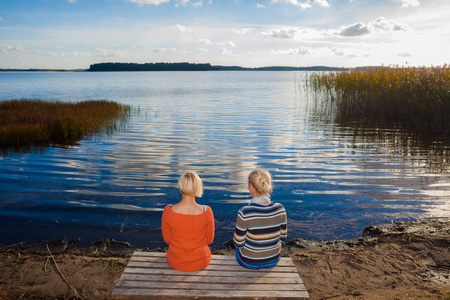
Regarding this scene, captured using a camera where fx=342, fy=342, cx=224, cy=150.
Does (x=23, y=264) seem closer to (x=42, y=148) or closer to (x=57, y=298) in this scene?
(x=57, y=298)

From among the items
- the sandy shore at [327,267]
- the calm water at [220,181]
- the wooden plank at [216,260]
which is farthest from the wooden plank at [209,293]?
the calm water at [220,181]

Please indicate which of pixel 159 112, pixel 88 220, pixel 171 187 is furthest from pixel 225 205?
pixel 159 112

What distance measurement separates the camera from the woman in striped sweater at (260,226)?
137 inches

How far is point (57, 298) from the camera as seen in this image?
4125 mm

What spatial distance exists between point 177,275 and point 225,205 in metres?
4.14

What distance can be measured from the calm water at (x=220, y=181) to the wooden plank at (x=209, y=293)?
9.17 ft

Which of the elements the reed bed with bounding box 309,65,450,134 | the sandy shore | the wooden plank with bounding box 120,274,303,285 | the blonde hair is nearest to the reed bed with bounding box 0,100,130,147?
the sandy shore

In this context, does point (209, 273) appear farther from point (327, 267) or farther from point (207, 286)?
point (327, 267)

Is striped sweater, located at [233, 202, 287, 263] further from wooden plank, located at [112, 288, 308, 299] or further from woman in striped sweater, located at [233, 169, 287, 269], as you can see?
wooden plank, located at [112, 288, 308, 299]

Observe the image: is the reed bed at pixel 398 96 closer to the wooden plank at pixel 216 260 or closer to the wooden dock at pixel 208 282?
the wooden plank at pixel 216 260

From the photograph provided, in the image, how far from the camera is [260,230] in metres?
3.55

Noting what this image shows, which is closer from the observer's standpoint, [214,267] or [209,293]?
[209,293]

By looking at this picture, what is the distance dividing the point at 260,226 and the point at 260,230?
5cm

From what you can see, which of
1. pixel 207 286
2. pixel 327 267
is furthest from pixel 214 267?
pixel 327 267
